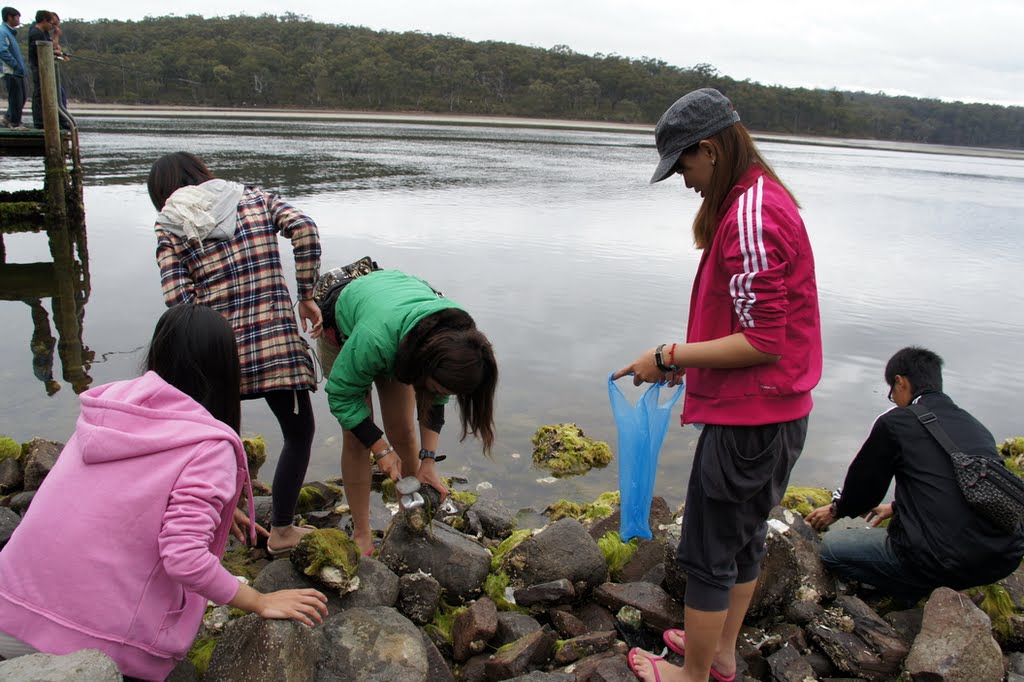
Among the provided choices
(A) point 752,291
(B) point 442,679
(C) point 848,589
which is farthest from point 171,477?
(C) point 848,589

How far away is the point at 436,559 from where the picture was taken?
3.64 metres

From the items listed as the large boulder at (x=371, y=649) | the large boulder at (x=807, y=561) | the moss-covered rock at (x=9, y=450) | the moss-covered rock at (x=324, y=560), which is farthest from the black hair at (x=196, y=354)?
the moss-covered rock at (x=9, y=450)

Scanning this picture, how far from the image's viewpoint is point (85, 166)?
68.8ft

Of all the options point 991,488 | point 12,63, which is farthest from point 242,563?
point 12,63

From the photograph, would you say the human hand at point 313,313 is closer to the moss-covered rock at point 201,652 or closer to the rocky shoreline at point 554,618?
the rocky shoreline at point 554,618

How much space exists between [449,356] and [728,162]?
1.20 m

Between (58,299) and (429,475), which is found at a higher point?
(429,475)

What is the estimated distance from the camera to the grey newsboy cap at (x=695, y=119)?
7.78 ft

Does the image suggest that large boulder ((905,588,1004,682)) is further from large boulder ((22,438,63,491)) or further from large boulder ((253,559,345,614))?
large boulder ((22,438,63,491))

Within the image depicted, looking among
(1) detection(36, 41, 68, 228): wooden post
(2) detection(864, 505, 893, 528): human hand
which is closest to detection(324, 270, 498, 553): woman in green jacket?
(2) detection(864, 505, 893, 528): human hand

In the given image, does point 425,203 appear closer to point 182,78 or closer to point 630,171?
point 630,171

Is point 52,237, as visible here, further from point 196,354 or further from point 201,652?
point 196,354

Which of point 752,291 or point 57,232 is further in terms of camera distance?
point 57,232

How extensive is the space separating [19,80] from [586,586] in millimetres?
14771
